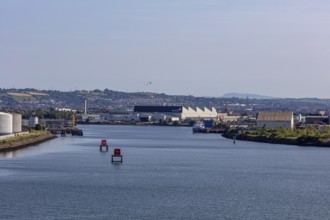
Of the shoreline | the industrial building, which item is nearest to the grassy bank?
the shoreline

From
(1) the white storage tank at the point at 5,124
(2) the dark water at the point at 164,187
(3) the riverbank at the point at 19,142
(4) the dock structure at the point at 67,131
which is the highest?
(1) the white storage tank at the point at 5,124

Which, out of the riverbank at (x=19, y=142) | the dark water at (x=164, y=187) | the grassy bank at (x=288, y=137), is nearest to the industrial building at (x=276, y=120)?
the grassy bank at (x=288, y=137)

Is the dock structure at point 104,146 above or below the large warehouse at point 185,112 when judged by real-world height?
below

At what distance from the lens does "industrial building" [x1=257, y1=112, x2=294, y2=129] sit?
60688mm

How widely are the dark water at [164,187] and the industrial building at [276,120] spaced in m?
25.7

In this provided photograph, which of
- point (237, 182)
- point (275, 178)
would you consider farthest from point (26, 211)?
point (275, 178)

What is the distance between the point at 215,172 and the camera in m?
26.7

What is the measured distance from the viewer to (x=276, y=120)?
6128 cm

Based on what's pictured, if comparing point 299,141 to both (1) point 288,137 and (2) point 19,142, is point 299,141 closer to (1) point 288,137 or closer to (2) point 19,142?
(1) point 288,137

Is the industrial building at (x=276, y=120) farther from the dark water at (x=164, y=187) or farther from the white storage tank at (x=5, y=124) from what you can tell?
the dark water at (x=164, y=187)

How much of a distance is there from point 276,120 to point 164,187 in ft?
131

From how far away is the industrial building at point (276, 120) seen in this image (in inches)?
2389

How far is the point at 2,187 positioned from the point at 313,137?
27.4 m

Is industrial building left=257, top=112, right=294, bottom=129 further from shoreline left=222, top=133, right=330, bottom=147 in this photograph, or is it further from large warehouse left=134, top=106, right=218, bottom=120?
large warehouse left=134, top=106, right=218, bottom=120
